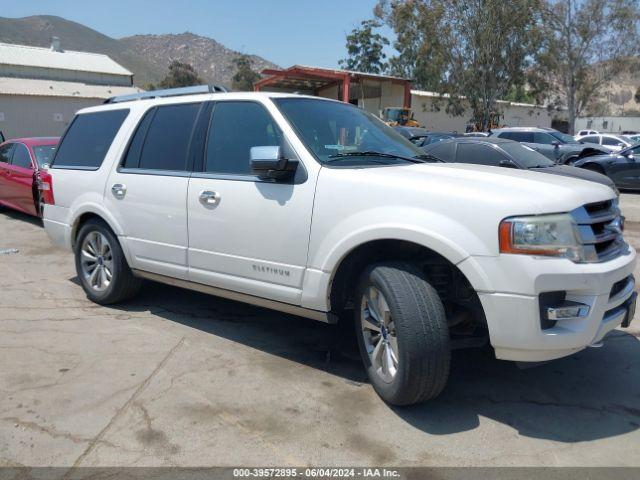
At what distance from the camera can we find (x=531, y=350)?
116 inches

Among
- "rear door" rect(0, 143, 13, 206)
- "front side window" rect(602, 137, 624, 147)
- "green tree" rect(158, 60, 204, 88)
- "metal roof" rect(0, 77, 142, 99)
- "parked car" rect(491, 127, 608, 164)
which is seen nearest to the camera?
"rear door" rect(0, 143, 13, 206)

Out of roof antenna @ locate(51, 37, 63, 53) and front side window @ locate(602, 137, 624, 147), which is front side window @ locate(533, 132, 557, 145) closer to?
front side window @ locate(602, 137, 624, 147)

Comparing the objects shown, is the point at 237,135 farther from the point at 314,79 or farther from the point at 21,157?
the point at 314,79

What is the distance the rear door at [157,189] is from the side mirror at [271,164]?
0.91 m

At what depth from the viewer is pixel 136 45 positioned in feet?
573

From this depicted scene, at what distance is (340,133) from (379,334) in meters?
1.56

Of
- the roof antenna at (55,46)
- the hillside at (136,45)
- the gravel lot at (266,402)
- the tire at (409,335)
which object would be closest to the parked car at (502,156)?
the gravel lot at (266,402)

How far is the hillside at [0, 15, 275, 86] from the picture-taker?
14725 cm

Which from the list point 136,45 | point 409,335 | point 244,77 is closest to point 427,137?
point 409,335

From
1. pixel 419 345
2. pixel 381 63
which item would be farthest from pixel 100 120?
pixel 381 63

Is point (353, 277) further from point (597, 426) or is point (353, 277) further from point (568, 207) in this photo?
point (597, 426)

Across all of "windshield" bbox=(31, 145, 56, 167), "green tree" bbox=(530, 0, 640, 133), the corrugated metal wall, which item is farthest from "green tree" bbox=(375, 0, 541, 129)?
"windshield" bbox=(31, 145, 56, 167)

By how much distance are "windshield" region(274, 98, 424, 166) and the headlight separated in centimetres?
126

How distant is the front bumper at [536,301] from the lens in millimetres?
2848
